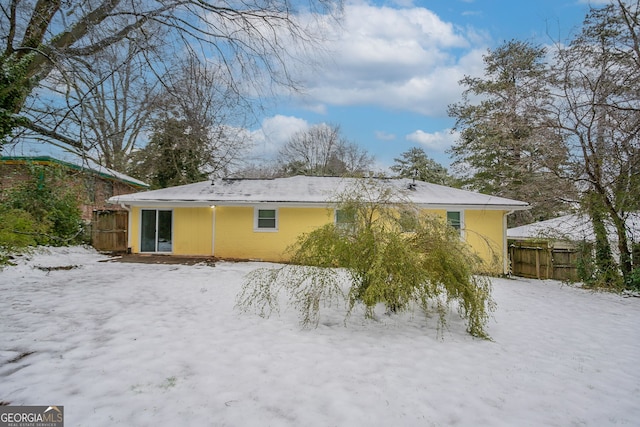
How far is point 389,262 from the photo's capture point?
5152 millimetres

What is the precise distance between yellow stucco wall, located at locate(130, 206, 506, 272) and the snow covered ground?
5985mm

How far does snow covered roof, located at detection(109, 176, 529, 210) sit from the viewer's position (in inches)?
485

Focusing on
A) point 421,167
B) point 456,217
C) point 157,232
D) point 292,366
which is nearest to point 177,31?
point 292,366

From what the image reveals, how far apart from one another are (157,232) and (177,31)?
378 inches

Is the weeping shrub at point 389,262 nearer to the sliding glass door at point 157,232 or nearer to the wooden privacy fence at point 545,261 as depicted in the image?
the sliding glass door at point 157,232

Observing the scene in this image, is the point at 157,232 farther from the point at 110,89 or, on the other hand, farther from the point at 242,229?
the point at 110,89

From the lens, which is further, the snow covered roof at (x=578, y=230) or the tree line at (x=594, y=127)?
the snow covered roof at (x=578, y=230)

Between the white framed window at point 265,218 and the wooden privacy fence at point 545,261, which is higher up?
the white framed window at point 265,218

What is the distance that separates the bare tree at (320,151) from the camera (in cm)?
2992

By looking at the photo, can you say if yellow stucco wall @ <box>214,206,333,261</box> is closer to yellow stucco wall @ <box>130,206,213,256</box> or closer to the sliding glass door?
yellow stucco wall @ <box>130,206,213,256</box>

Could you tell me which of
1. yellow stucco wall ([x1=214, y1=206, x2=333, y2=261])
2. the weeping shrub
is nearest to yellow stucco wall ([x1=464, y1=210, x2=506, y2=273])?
yellow stucco wall ([x1=214, y1=206, x2=333, y2=261])

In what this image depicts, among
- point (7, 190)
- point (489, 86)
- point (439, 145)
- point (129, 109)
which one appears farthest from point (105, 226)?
point (489, 86)

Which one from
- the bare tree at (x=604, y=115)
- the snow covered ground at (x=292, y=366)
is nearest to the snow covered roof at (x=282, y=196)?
the bare tree at (x=604, y=115)

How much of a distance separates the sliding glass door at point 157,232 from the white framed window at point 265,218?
3293 mm
